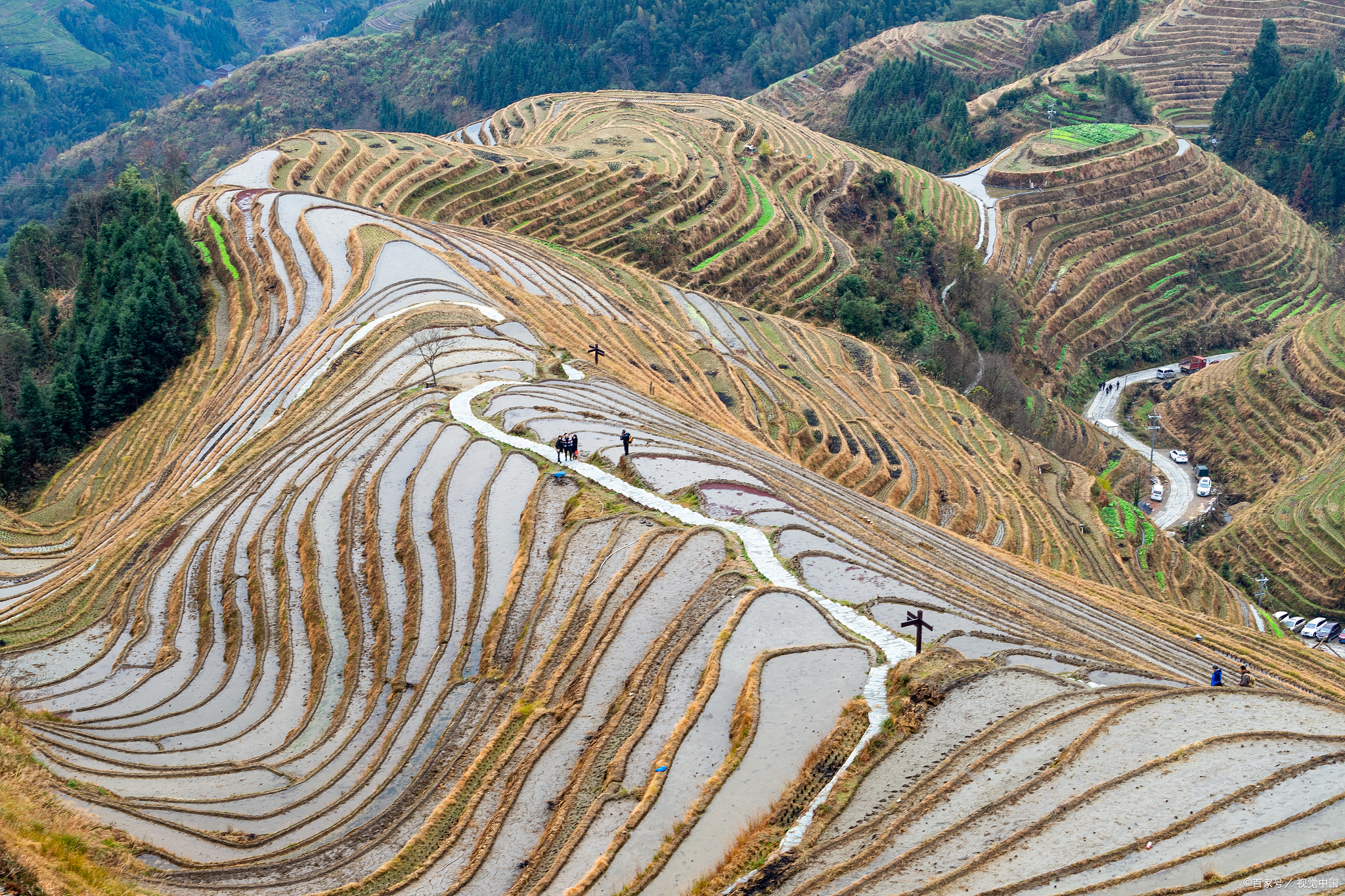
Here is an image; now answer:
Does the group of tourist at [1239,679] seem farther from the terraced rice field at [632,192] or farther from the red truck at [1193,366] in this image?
the red truck at [1193,366]

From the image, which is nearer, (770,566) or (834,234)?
(770,566)

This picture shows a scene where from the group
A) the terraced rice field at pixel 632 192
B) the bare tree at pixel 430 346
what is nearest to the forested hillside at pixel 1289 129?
the terraced rice field at pixel 632 192

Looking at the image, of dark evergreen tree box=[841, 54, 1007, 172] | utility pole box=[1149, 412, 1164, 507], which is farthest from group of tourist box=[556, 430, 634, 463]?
dark evergreen tree box=[841, 54, 1007, 172]

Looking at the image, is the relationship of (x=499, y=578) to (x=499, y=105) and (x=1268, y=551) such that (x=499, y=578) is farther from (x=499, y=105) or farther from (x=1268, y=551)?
(x=499, y=105)

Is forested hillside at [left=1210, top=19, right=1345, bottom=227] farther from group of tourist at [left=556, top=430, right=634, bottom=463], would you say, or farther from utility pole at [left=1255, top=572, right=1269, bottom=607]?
group of tourist at [left=556, top=430, right=634, bottom=463]

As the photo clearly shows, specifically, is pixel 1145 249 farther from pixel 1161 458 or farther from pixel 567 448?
pixel 567 448

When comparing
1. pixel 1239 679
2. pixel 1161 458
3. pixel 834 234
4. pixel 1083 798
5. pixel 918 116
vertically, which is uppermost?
pixel 1083 798

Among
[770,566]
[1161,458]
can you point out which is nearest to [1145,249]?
[1161,458]
